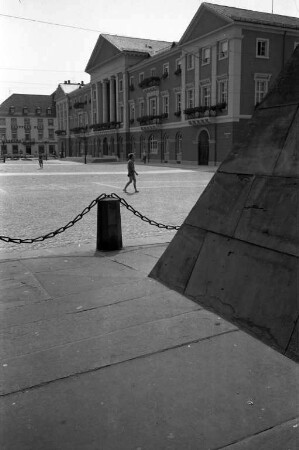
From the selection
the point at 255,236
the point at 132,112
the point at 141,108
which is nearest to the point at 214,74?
the point at 141,108

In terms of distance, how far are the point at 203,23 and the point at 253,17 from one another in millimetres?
4510

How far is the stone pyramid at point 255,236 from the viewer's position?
369 centimetres

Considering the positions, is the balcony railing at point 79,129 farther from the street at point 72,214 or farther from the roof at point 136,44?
the street at point 72,214

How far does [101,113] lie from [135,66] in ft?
46.6

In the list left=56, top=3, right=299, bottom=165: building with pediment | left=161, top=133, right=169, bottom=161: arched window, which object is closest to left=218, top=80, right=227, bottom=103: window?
left=56, top=3, right=299, bottom=165: building with pediment

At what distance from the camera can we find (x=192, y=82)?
4475 centimetres

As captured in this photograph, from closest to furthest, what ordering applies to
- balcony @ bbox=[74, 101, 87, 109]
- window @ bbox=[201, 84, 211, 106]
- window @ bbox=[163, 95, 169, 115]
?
window @ bbox=[201, 84, 211, 106]
window @ bbox=[163, 95, 169, 115]
balcony @ bbox=[74, 101, 87, 109]

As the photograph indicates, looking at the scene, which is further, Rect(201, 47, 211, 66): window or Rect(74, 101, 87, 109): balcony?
Rect(74, 101, 87, 109): balcony

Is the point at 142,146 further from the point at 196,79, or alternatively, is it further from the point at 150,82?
the point at 196,79

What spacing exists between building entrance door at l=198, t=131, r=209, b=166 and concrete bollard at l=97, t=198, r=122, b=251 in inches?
1437

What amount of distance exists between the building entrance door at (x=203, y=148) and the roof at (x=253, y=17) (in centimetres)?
1006

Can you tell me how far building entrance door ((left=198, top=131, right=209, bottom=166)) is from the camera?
42844mm

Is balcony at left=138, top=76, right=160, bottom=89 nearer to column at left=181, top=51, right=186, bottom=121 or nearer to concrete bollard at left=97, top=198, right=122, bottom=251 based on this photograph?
column at left=181, top=51, right=186, bottom=121

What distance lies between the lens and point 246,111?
3925 cm
